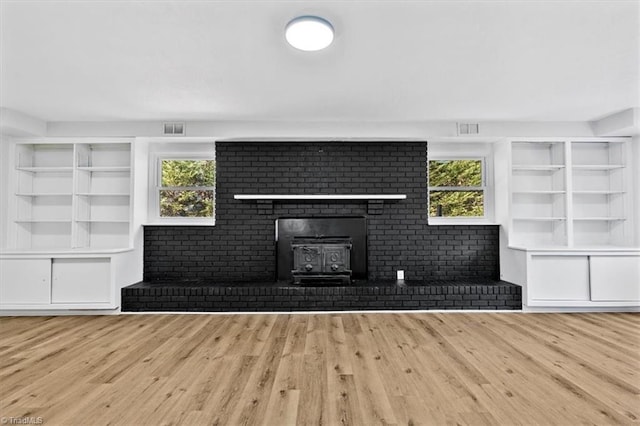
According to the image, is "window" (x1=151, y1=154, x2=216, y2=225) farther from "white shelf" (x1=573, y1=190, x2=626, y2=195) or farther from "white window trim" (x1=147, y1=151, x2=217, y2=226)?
"white shelf" (x1=573, y1=190, x2=626, y2=195)

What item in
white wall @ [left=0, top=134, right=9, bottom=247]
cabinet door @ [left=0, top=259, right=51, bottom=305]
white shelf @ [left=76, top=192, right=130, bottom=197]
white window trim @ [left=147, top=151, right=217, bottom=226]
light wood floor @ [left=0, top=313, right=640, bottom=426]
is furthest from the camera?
white window trim @ [left=147, top=151, right=217, bottom=226]

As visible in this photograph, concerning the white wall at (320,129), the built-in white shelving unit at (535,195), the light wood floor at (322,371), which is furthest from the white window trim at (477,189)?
the light wood floor at (322,371)

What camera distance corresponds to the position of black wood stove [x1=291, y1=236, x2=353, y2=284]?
4.36 meters

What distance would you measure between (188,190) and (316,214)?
70.3 inches

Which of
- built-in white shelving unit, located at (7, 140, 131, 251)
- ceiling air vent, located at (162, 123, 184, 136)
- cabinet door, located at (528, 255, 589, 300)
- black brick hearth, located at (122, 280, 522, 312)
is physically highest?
ceiling air vent, located at (162, 123, 184, 136)

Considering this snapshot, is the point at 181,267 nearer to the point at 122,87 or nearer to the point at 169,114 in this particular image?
the point at 169,114

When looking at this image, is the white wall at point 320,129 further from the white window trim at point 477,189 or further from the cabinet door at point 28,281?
the cabinet door at point 28,281

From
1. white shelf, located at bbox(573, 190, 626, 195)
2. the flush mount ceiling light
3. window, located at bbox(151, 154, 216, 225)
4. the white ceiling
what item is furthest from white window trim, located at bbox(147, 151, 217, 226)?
white shelf, located at bbox(573, 190, 626, 195)

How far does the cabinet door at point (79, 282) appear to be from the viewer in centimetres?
396

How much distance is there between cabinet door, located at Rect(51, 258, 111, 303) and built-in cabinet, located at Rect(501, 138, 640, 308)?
486 centimetres

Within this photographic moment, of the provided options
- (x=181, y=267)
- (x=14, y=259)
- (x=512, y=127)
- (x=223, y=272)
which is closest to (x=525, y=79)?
(x=512, y=127)

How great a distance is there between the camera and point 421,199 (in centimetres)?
473

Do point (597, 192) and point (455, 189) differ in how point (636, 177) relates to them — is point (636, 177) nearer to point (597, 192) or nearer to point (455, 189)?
point (597, 192)

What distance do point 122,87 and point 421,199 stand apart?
12.0 ft
